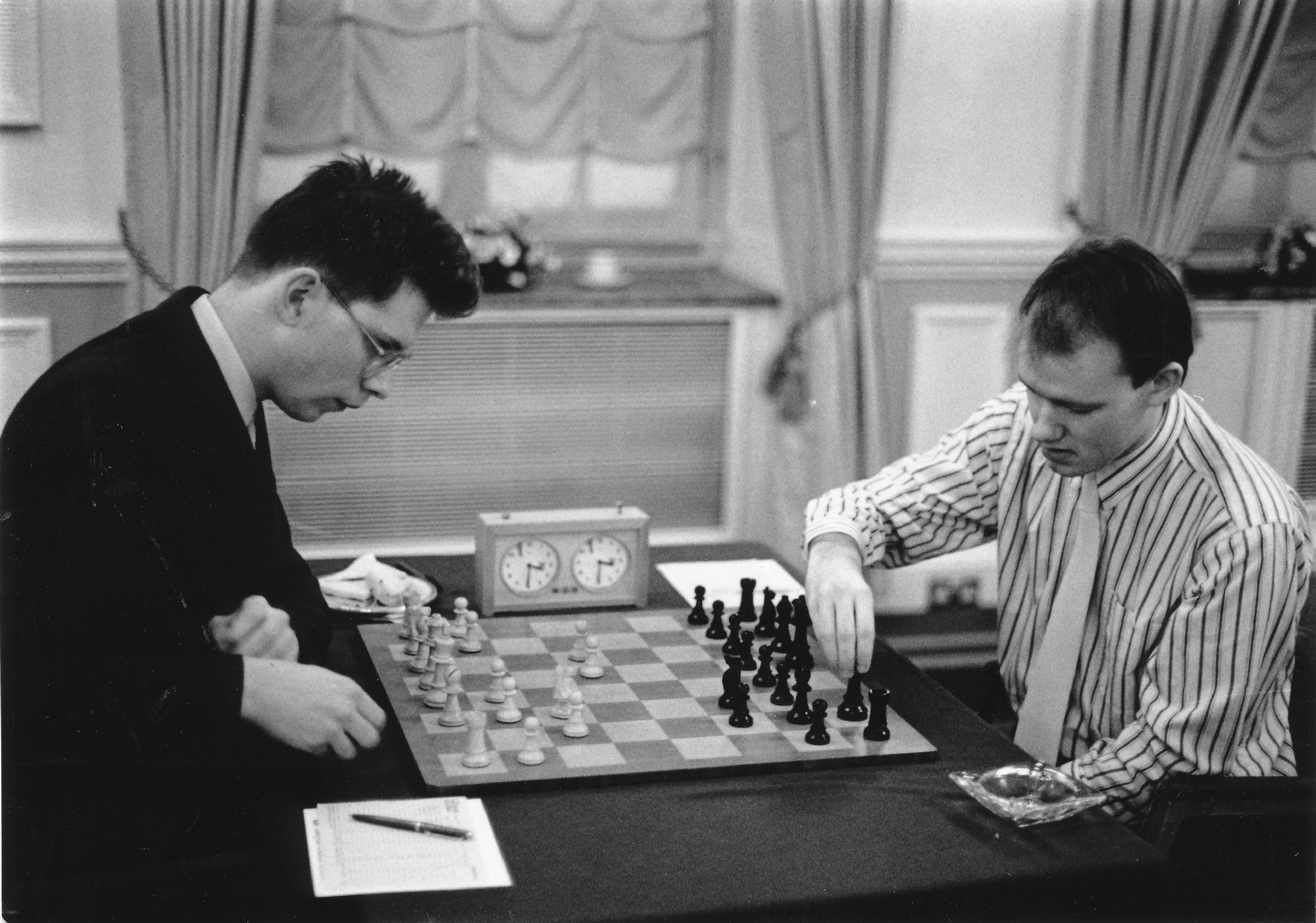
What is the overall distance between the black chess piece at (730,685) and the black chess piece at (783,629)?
14 cm

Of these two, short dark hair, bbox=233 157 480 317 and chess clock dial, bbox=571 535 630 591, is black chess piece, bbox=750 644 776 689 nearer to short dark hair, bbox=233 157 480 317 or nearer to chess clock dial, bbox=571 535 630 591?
chess clock dial, bbox=571 535 630 591

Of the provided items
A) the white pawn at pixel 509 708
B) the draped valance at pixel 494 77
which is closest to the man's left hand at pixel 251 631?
the white pawn at pixel 509 708

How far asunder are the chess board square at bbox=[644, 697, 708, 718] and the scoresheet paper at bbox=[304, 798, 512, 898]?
363 mm

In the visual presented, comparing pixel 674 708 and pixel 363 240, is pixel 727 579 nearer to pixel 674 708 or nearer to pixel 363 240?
pixel 674 708

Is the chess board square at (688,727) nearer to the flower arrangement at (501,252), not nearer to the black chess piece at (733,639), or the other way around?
the black chess piece at (733,639)

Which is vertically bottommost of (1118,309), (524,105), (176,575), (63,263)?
(176,575)

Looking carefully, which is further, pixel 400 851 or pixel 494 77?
pixel 494 77

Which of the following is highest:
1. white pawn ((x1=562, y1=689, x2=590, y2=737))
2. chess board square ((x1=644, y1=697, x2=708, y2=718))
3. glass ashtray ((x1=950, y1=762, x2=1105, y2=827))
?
white pawn ((x1=562, y1=689, x2=590, y2=737))

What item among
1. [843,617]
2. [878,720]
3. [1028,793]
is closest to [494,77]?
[843,617]

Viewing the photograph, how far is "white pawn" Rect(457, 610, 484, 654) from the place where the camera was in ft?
7.29

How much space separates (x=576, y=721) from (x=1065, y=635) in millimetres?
841

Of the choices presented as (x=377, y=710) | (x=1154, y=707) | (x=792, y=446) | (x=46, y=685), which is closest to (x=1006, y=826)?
(x=1154, y=707)

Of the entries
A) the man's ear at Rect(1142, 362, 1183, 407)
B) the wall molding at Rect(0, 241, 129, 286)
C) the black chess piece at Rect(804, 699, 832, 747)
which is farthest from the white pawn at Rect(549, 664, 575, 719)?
the wall molding at Rect(0, 241, 129, 286)

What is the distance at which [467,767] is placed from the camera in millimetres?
1813
